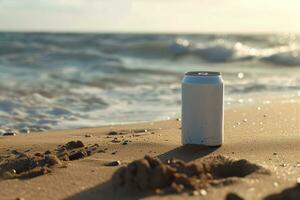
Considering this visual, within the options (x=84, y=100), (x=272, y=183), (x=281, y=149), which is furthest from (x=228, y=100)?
(x=272, y=183)

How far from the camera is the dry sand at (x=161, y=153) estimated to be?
8.89 ft

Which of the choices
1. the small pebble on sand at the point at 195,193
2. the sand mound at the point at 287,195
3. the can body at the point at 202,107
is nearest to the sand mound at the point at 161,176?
the small pebble on sand at the point at 195,193

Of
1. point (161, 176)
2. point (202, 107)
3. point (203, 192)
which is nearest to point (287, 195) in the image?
point (203, 192)

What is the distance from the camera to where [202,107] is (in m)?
3.62

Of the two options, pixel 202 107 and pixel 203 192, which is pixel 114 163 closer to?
pixel 202 107

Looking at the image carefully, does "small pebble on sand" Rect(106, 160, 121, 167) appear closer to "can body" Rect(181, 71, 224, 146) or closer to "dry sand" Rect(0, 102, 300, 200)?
"dry sand" Rect(0, 102, 300, 200)

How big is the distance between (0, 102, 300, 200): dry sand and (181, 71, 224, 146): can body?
0.11 metres

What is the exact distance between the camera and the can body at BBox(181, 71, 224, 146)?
142 inches

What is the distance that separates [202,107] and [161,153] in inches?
17.1

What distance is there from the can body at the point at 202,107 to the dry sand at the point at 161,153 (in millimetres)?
105

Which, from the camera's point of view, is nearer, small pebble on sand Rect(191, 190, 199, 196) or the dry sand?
small pebble on sand Rect(191, 190, 199, 196)

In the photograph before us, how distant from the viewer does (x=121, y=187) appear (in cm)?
270

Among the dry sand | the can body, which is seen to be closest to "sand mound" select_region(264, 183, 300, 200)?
the dry sand

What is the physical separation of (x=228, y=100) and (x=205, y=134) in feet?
13.5
